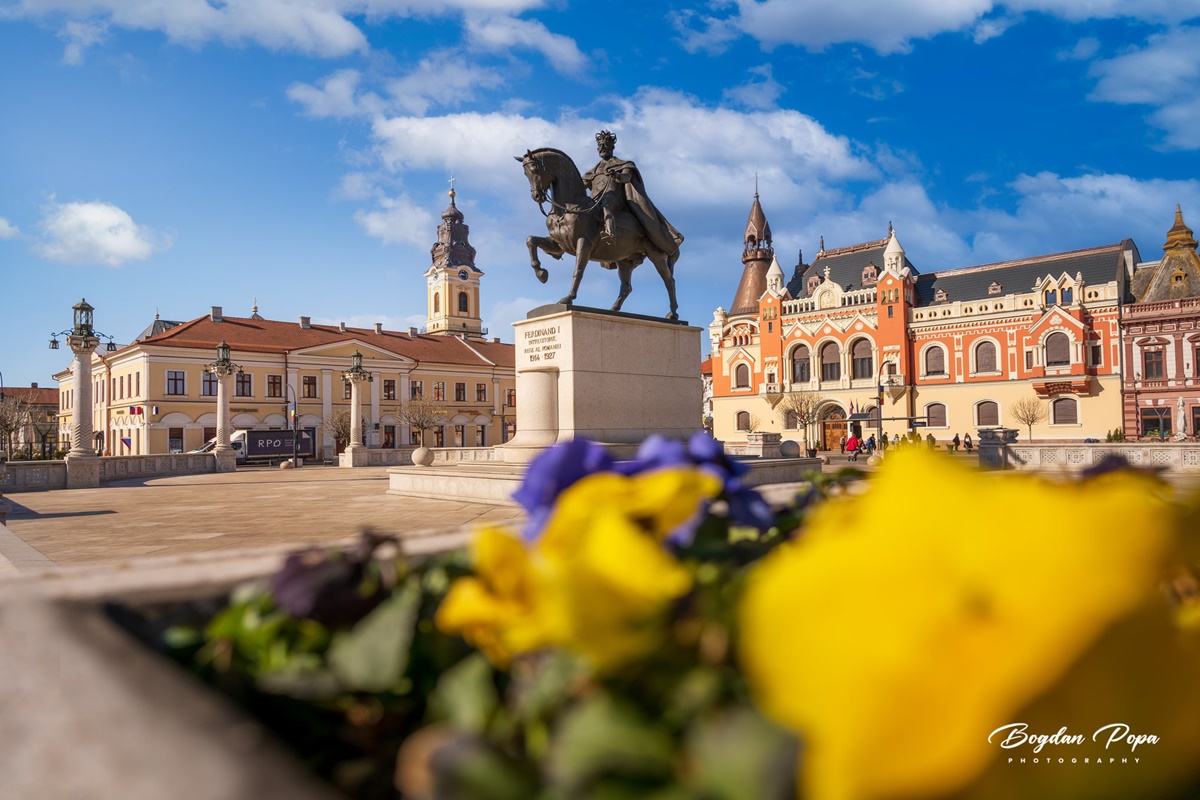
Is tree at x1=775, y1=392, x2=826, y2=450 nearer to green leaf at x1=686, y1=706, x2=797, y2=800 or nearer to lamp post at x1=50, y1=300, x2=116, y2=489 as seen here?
lamp post at x1=50, y1=300, x2=116, y2=489

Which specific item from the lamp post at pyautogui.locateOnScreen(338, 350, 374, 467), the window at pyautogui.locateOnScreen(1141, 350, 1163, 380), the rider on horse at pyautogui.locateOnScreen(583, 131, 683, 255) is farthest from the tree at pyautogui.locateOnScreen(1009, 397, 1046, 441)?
the rider on horse at pyautogui.locateOnScreen(583, 131, 683, 255)

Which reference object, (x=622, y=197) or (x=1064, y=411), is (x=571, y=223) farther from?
(x=1064, y=411)

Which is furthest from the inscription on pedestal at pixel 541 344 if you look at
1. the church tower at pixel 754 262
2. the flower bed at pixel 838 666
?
the church tower at pixel 754 262

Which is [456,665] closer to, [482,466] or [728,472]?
[728,472]

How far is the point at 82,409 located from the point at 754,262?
61912 millimetres

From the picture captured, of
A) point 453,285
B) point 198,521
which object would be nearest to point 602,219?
point 198,521

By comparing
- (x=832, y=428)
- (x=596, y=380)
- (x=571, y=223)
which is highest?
(x=571, y=223)

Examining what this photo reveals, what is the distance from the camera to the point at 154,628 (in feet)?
4.06

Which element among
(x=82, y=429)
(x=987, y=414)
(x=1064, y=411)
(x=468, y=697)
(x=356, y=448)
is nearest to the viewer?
(x=468, y=697)

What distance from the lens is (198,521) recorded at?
11539 mm

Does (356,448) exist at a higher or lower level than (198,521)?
higher

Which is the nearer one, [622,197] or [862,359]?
[622,197]

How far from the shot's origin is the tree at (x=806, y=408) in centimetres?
5722

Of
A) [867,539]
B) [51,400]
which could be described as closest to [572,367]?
[867,539]
